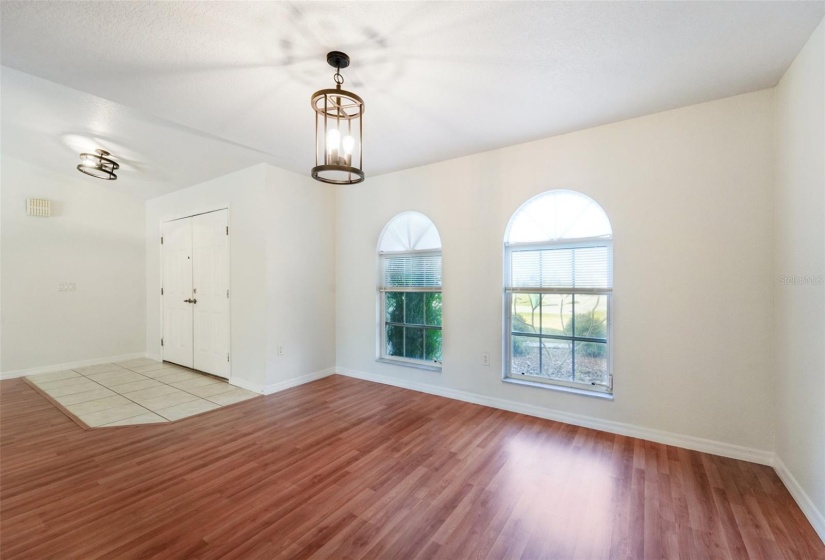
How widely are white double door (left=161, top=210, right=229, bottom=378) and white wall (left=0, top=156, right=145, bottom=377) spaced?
2.66 feet

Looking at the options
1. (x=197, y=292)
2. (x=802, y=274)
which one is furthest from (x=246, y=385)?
(x=802, y=274)

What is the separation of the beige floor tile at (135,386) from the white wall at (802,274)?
5.94 m

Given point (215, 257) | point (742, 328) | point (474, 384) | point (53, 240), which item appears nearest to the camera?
point (742, 328)

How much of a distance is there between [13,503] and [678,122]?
5.22 metres

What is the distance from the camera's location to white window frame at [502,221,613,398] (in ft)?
9.95

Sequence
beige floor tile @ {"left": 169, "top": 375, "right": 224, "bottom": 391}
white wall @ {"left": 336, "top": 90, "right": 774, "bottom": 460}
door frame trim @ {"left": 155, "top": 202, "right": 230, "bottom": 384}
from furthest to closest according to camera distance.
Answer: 1. door frame trim @ {"left": 155, "top": 202, "right": 230, "bottom": 384}
2. beige floor tile @ {"left": 169, "top": 375, "right": 224, "bottom": 391}
3. white wall @ {"left": 336, "top": 90, "right": 774, "bottom": 460}

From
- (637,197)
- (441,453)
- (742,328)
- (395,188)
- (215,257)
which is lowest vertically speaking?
(441,453)

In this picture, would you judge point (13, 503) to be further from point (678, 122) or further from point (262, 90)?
point (678, 122)

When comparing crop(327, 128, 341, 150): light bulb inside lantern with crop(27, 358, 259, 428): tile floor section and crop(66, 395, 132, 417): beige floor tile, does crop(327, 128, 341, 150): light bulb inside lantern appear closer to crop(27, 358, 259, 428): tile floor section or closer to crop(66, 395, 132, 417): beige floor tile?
crop(27, 358, 259, 428): tile floor section

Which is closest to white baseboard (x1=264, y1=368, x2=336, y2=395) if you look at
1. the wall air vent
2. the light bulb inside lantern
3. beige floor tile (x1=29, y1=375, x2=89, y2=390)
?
beige floor tile (x1=29, y1=375, x2=89, y2=390)

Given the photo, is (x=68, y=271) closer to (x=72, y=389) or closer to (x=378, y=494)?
(x=72, y=389)

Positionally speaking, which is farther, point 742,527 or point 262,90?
point 262,90

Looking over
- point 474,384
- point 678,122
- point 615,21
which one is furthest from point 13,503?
point 678,122

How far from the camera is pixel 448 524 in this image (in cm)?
183
